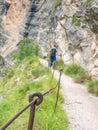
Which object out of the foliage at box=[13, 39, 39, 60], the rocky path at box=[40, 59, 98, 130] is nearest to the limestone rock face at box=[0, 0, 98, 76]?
the foliage at box=[13, 39, 39, 60]

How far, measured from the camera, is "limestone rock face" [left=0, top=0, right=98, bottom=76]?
16.0m

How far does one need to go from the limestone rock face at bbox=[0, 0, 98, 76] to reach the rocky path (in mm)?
2346

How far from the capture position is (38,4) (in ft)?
115

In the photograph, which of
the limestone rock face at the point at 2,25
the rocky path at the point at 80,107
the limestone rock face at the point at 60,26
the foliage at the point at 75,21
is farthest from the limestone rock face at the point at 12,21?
the rocky path at the point at 80,107

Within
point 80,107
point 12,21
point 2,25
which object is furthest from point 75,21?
point 2,25

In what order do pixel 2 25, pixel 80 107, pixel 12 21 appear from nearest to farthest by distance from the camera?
pixel 80 107 < pixel 12 21 < pixel 2 25

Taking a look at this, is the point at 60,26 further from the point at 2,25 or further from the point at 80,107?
the point at 80,107

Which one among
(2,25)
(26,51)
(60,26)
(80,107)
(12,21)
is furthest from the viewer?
(2,25)

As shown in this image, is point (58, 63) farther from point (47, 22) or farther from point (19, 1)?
point (19, 1)

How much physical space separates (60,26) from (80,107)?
55.1 ft

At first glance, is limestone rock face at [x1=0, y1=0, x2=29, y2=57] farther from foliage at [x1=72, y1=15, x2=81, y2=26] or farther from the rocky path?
the rocky path

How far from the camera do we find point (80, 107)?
367 inches

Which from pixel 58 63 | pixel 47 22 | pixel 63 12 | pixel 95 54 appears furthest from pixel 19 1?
pixel 95 54

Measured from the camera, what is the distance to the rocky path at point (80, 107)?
7.61 metres
